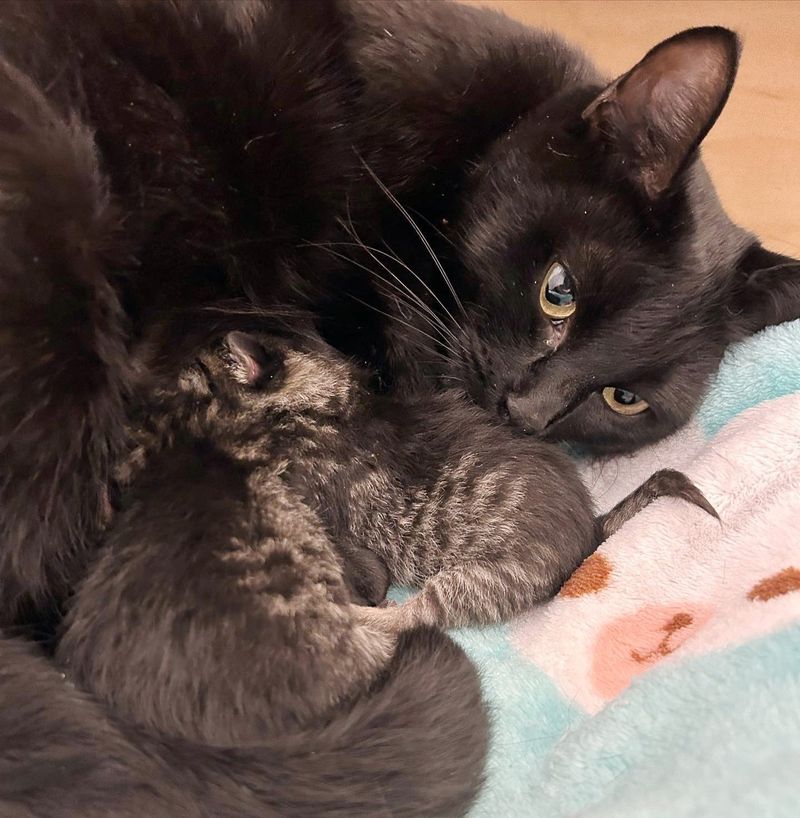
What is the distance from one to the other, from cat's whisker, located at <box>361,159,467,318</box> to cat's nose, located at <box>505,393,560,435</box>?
144mm

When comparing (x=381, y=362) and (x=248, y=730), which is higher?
(x=381, y=362)

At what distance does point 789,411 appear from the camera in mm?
1272

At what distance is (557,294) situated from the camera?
3.74 feet

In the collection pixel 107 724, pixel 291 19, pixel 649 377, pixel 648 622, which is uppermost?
pixel 291 19

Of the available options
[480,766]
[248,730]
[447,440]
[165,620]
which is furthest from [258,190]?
[480,766]

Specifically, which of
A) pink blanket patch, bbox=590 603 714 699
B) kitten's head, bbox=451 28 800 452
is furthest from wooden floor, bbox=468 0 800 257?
pink blanket patch, bbox=590 603 714 699

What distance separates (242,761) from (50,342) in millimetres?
495

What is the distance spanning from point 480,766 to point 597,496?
56 cm

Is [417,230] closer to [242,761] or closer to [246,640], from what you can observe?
[246,640]

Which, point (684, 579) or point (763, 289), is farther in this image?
point (763, 289)

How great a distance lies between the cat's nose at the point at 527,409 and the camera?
1.16m

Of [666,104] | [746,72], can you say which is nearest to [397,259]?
[666,104]

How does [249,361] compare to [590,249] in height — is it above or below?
below

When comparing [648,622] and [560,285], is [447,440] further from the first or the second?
[648,622]
